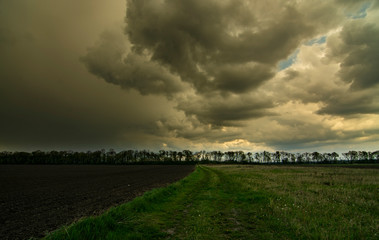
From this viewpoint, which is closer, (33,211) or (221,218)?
(221,218)

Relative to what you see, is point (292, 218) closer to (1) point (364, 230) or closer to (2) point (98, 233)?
(1) point (364, 230)

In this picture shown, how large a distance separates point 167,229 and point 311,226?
604 cm

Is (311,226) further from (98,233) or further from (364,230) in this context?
(98,233)

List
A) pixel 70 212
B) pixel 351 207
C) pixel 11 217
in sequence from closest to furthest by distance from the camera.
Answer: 1. pixel 351 207
2. pixel 11 217
3. pixel 70 212

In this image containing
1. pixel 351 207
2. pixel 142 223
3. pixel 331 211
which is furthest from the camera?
pixel 351 207

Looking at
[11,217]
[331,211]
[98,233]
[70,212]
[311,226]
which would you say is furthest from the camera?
[70,212]

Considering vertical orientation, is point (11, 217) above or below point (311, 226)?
below

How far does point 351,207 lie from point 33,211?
69.9ft

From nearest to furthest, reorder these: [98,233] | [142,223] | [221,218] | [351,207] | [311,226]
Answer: [98,233] → [311,226] → [142,223] → [221,218] → [351,207]

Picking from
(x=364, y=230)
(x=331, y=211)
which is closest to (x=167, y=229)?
(x=364, y=230)

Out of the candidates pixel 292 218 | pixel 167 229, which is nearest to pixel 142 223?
pixel 167 229

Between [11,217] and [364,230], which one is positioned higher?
[364,230]

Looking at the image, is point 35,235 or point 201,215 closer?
point 35,235

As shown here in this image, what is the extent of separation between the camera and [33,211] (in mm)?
14070
